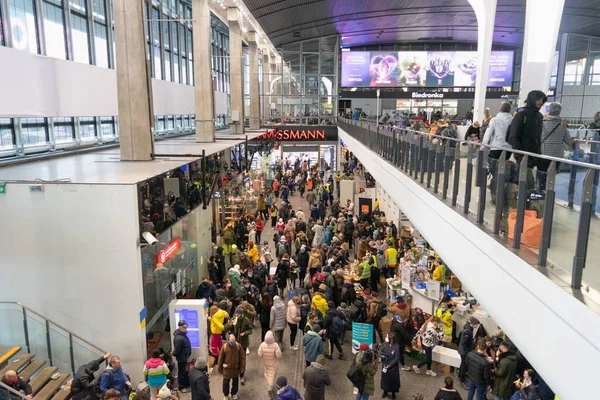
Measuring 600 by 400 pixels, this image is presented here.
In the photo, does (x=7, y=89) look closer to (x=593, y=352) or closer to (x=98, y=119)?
(x=98, y=119)

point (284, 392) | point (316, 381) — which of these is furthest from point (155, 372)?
point (316, 381)

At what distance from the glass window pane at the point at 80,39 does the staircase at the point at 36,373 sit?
1036 centimetres

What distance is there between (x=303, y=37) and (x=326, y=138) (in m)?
8.59

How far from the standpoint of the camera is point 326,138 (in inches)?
1371

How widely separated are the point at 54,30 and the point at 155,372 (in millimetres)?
11063

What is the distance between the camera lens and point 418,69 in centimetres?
3334

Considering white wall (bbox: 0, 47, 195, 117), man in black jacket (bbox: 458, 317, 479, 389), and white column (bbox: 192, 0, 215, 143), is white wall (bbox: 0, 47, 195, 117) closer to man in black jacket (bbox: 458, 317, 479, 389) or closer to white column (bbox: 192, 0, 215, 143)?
white column (bbox: 192, 0, 215, 143)

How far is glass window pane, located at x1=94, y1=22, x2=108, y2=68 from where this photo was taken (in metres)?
16.6

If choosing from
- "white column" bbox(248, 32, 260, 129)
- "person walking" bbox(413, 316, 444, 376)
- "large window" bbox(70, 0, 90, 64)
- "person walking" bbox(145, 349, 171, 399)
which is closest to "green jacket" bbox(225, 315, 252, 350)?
"person walking" bbox(145, 349, 171, 399)

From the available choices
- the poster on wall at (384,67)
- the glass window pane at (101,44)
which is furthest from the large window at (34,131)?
the poster on wall at (384,67)

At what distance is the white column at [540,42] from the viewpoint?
10.2 m

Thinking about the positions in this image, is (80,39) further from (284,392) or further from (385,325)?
(284,392)

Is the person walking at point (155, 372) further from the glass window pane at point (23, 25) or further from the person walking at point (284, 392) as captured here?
the glass window pane at point (23, 25)

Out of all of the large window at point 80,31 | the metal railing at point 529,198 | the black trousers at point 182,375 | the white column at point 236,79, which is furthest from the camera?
the white column at point 236,79
